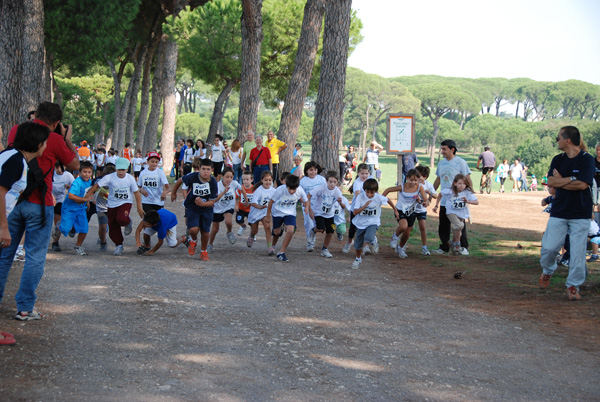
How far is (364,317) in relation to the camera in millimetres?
6688

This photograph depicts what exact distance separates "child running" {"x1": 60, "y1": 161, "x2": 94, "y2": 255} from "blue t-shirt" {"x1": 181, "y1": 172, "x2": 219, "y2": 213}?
4.69 feet

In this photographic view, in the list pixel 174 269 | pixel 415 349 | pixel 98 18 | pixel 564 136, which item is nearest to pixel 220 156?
pixel 98 18

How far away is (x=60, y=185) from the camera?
999 centimetres

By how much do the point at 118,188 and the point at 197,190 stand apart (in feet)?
4.00

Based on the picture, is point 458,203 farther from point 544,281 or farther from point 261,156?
point 261,156

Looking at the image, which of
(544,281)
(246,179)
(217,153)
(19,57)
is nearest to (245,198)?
(246,179)

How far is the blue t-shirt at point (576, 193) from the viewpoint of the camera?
291 inches

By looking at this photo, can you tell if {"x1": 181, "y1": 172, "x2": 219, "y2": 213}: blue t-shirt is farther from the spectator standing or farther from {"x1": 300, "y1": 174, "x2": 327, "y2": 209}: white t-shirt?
the spectator standing

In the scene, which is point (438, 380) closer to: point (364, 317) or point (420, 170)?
point (364, 317)

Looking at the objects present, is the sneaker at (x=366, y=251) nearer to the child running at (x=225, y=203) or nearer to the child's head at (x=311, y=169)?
the child's head at (x=311, y=169)

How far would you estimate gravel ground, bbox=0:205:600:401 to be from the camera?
14.7 feet

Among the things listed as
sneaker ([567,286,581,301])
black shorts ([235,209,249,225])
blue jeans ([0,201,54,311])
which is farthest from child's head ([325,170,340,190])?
blue jeans ([0,201,54,311])

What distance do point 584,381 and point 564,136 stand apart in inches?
134

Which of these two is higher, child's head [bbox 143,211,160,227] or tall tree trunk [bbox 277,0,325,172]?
tall tree trunk [bbox 277,0,325,172]
